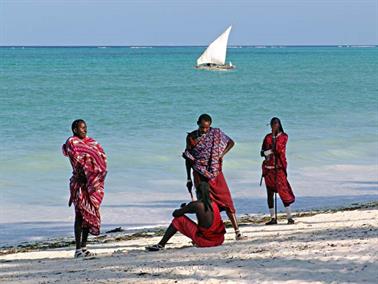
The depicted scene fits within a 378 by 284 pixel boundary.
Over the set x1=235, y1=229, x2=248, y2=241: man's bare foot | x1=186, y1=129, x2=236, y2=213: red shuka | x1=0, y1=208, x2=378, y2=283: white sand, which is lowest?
x1=0, y1=208, x2=378, y2=283: white sand

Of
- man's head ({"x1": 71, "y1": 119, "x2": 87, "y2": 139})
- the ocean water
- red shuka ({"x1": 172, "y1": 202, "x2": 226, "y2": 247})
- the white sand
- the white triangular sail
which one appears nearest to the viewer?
the white sand

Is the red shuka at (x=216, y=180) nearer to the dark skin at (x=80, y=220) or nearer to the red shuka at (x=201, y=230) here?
the red shuka at (x=201, y=230)

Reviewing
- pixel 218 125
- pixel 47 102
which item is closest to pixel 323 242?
pixel 218 125

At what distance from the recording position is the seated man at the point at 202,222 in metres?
7.89

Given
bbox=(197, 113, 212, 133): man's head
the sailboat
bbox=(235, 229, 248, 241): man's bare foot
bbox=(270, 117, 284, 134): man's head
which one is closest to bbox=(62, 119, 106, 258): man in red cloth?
bbox=(197, 113, 212, 133): man's head

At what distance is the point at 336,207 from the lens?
13.0 m

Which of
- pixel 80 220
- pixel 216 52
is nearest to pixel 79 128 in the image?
pixel 80 220

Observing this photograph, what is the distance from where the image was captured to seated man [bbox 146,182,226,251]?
311 inches

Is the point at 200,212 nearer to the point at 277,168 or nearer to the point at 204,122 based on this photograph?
the point at 204,122

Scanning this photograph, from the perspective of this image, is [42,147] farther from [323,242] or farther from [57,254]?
[323,242]

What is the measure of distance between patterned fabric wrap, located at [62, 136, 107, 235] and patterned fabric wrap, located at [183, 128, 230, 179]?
34.2 inches

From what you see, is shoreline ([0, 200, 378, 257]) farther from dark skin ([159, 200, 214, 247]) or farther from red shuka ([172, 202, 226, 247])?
dark skin ([159, 200, 214, 247])

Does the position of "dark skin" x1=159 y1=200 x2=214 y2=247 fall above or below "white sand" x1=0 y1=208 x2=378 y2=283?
above

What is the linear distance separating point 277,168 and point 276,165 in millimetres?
41
